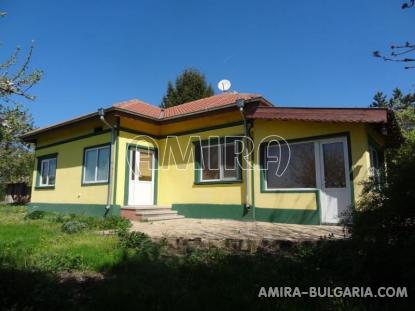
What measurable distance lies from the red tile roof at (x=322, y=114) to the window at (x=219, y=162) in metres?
1.50

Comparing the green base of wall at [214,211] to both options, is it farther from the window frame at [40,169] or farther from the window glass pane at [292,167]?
the window frame at [40,169]

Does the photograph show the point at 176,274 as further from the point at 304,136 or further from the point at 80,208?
the point at 80,208

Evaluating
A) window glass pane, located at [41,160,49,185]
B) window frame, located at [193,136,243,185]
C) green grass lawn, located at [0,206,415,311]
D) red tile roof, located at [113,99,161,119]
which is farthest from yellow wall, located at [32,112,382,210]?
green grass lawn, located at [0,206,415,311]

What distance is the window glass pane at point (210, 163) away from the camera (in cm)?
1140

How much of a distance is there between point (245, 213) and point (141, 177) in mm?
4312

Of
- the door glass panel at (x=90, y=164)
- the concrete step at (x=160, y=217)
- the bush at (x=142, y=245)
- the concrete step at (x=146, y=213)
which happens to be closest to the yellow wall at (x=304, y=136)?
the concrete step at (x=160, y=217)

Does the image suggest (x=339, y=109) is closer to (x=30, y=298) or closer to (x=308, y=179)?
(x=308, y=179)

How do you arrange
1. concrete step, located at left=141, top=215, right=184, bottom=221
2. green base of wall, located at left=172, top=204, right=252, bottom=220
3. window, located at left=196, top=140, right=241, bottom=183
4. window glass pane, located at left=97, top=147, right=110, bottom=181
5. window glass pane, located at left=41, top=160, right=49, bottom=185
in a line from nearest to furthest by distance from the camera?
green base of wall, located at left=172, top=204, right=252, bottom=220, concrete step, located at left=141, top=215, right=184, bottom=221, window, located at left=196, top=140, right=241, bottom=183, window glass pane, located at left=97, top=147, right=110, bottom=181, window glass pane, located at left=41, top=160, right=49, bottom=185

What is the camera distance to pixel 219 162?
37.1ft

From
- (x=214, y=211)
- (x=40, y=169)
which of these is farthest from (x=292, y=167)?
(x=40, y=169)

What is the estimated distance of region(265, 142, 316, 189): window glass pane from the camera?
9344mm

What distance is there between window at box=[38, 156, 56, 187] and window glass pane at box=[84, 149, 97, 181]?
283cm

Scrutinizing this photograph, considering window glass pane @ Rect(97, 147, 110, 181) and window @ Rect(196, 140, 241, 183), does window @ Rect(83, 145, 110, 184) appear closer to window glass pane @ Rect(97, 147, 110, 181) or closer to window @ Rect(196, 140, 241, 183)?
window glass pane @ Rect(97, 147, 110, 181)

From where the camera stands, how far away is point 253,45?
11.2m
